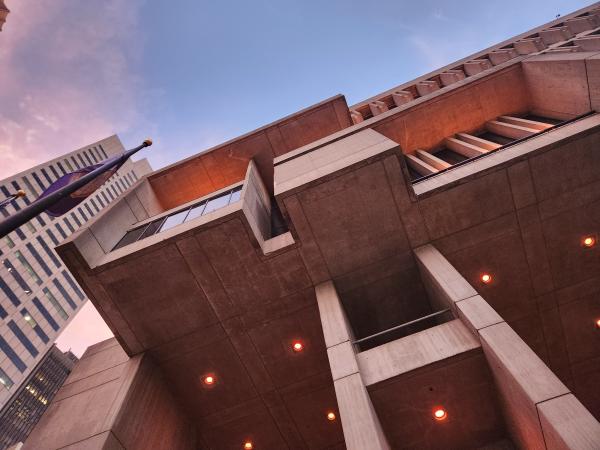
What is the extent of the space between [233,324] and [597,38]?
17468 millimetres

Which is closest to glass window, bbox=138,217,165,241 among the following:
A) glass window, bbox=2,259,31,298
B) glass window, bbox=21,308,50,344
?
glass window, bbox=2,259,31,298

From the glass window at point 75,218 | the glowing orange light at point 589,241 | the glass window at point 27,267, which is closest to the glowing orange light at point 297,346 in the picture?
the glowing orange light at point 589,241

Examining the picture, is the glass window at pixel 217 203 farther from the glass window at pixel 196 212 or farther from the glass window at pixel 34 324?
the glass window at pixel 34 324

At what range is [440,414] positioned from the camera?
26.9ft

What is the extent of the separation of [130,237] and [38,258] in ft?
174

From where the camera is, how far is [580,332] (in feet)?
40.3

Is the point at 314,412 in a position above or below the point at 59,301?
above

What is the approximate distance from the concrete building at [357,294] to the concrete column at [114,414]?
68 millimetres

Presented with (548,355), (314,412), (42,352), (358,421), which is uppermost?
(358,421)

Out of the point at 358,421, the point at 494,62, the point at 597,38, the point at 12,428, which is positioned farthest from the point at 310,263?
the point at 12,428

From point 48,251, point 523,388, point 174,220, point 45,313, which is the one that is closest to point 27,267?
point 48,251

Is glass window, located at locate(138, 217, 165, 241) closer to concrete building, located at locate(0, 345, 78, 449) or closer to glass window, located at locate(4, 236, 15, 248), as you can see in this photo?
glass window, located at locate(4, 236, 15, 248)

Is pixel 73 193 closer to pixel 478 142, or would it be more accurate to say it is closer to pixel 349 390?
pixel 349 390

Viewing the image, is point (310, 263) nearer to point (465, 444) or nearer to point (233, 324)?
point (233, 324)
